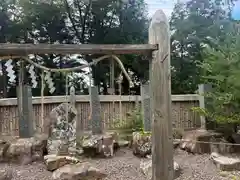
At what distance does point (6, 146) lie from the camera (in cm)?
464

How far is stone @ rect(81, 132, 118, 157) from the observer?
4793 millimetres

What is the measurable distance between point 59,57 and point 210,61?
3.76 m

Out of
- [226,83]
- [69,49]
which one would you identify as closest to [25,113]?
[69,49]

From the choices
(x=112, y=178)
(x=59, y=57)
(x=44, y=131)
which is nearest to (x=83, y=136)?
(x=44, y=131)

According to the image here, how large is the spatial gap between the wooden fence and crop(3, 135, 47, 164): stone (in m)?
0.97

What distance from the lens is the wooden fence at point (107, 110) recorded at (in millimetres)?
5559

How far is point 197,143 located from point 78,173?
2.03m

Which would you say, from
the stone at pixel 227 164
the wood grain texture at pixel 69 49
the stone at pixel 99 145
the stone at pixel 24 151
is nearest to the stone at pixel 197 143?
the stone at pixel 227 164

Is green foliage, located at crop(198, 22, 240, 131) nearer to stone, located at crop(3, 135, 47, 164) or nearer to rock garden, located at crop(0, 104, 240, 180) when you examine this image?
rock garden, located at crop(0, 104, 240, 180)

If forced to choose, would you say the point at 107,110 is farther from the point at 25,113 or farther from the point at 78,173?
the point at 78,173

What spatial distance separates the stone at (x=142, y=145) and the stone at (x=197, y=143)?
647 mm

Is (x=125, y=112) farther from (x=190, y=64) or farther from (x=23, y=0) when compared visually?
(x=23, y=0)

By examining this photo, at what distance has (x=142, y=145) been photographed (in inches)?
190

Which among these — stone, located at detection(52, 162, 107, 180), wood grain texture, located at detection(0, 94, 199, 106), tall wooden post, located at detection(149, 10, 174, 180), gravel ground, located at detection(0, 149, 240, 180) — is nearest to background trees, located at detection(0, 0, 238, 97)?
wood grain texture, located at detection(0, 94, 199, 106)
